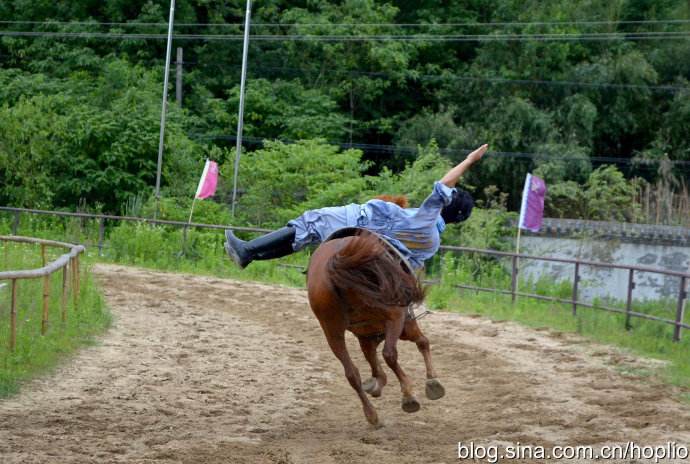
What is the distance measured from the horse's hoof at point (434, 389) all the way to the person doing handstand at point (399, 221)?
3.25 feet

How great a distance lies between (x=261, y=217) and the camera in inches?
1101

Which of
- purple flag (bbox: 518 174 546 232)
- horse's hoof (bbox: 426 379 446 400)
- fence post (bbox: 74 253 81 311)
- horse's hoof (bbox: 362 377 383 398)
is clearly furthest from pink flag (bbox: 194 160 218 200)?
horse's hoof (bbox: 426 379 446 400)

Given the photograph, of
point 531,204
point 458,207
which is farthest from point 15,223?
point 458,207

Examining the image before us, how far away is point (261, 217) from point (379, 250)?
2026 cm

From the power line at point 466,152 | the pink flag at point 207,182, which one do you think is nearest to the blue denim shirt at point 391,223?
the pink flag at point 207,182

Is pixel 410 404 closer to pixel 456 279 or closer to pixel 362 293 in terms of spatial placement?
pixel 362 293

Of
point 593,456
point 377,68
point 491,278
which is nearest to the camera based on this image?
point 593,456

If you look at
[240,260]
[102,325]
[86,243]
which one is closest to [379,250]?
[240,260]

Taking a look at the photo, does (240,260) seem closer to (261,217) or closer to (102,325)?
(102,325)

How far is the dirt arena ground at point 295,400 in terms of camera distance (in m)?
7.20

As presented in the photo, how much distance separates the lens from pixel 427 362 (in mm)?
8914

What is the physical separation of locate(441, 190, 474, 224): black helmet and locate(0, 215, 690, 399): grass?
9.54 ft

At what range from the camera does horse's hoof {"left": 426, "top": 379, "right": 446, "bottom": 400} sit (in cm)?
845

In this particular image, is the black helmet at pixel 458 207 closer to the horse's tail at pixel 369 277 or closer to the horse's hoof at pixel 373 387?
the horse's tail at pixel 369 277
